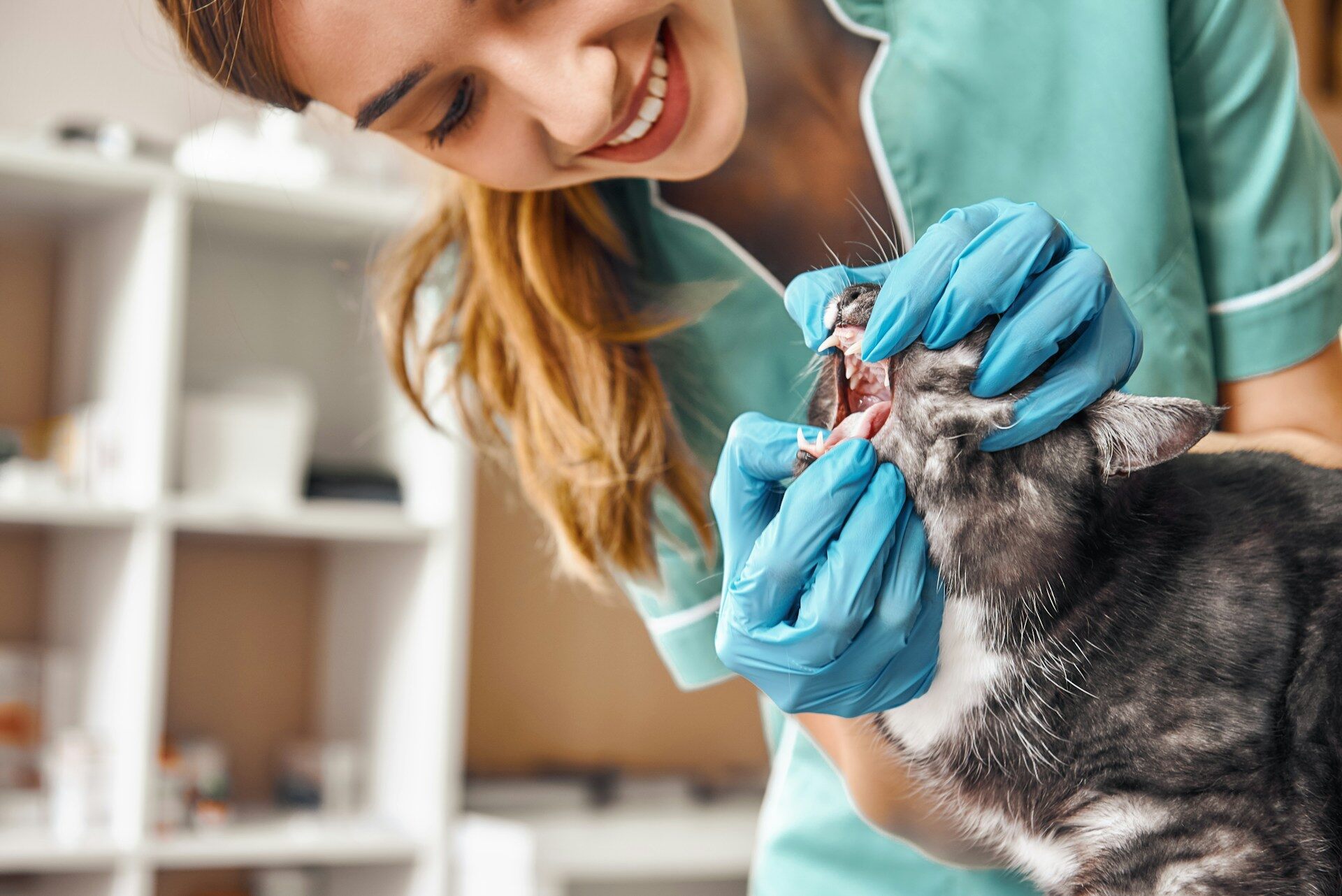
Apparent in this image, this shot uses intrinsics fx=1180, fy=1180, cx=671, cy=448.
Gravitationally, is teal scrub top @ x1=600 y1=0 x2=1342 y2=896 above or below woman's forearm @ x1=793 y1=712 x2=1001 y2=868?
above

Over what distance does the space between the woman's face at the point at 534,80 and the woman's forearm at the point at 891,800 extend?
1.18ft

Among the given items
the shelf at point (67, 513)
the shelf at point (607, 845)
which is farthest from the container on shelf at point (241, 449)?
the shelf at point (607, 845)

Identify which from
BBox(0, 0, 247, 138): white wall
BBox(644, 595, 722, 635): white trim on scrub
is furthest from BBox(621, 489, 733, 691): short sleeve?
BBox(0, 0, 247, 138): white wall

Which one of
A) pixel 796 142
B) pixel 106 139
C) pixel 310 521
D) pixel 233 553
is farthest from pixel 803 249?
pixel 233 553

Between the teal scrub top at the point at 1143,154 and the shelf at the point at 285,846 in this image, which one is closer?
the teal scrub top at the point at 1143,154

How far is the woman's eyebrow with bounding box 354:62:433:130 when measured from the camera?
2.10 feet

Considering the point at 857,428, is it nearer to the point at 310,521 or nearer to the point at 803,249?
the point at 803,249

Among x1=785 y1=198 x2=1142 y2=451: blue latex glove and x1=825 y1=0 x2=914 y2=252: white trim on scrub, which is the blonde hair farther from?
x1=785 y1=198 x2=1142 y2=451: blue latex glove

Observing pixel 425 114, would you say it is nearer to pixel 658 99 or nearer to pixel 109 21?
pixel 658 99

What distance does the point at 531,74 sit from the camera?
659 millimetres

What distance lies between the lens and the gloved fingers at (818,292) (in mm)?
524

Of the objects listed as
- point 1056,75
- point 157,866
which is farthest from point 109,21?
point 1056,75

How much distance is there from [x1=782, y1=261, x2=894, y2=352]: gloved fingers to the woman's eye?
0.88 feet

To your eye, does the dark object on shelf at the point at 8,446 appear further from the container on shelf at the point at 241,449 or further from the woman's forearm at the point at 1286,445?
the woman's forearm at the point at 1286,445
